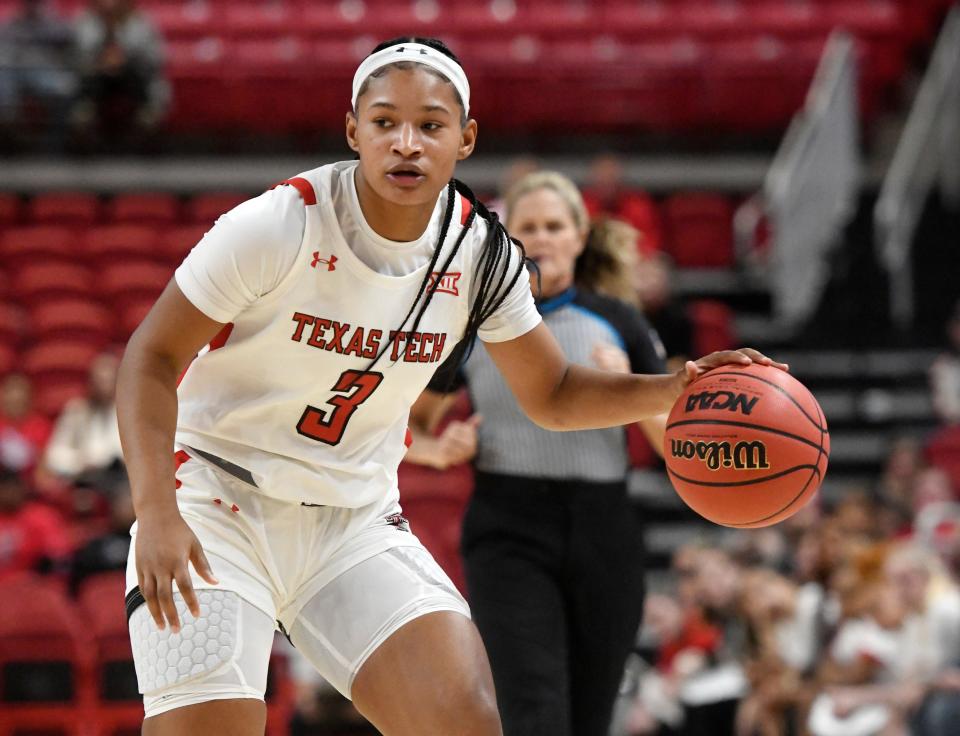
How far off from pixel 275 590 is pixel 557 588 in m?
1.20

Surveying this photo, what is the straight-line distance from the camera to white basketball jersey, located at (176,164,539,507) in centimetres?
322

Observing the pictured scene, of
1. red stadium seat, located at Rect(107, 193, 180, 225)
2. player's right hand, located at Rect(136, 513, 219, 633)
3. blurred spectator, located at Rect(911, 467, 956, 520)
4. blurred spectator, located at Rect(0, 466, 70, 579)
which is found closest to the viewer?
player's right hand, located at Rect(136, 513, 219, 633)

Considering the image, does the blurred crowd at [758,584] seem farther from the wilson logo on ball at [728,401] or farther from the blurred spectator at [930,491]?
the wilson logo on ball at [728,401]

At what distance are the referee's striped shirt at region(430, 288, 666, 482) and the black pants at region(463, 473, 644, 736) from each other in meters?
0.05

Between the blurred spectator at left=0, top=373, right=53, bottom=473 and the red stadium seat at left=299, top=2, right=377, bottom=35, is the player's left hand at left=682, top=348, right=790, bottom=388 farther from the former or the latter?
the red stadium seat at left=299, top=2, right=377, bottom=35

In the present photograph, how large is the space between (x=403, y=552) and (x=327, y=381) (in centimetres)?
46

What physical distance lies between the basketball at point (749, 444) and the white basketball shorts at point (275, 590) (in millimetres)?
687

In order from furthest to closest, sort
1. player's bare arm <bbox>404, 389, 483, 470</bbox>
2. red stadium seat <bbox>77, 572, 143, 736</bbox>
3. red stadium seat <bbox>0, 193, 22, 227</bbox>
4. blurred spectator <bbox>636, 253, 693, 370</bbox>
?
red stadium seat <bbox>0, 193, 22, 227</bbox>
blurred spectator <bbox>636, 253, 693, 370</bbox>
red stadium seat <bbox>77, 572, 143, 736</bbox>
player's bare arm <bbox>404, 389, 483, 470</bbox>

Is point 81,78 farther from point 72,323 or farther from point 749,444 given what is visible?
point 749,444

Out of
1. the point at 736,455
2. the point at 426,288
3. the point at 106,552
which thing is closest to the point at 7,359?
the point at 106,552

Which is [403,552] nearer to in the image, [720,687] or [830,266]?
[720,687]

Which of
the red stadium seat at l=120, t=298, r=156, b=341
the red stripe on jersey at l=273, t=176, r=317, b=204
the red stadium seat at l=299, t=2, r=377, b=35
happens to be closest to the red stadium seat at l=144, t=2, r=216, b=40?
the red stadium seat at l=299, t=2, r=377, b=35

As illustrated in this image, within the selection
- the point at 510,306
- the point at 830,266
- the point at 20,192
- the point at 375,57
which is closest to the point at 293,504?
the point at 510,306

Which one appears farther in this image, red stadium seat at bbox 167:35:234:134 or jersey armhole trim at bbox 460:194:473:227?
red stadium seat at bbox 167:35:234:134
